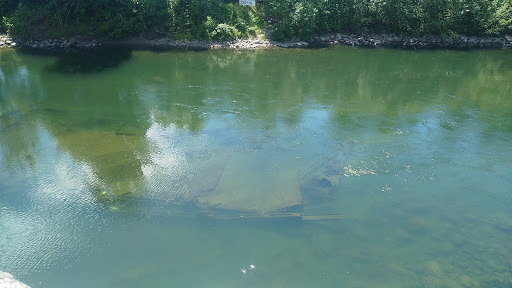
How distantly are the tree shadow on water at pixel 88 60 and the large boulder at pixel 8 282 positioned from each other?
12.0 metres

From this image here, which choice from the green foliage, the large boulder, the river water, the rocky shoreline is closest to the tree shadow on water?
the river water

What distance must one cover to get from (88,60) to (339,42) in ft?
43.4

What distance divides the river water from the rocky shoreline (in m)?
4.50

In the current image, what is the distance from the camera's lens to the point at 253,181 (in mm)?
9617

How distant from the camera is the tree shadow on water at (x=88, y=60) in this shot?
17266 mm

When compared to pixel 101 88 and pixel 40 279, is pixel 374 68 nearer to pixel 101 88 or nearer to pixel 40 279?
pixel 101 88

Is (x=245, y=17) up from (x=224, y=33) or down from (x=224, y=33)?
up

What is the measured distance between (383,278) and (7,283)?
21.2ft

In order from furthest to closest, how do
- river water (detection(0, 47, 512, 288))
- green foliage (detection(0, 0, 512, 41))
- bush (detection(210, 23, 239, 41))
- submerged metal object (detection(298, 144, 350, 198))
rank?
bush (detection(210, 23, 239, 41)) < green foliage (detection(0, 0, 512, 41)) < submerged metal object (detection(298, 144, 350, 198)) < river water (detection(0, 47, 512, 288))

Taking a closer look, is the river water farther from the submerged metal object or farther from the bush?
the bush

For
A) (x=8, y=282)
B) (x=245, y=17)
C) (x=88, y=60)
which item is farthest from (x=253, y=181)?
(x=245, y=17)

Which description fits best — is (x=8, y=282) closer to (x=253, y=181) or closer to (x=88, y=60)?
(x=253, y=181)

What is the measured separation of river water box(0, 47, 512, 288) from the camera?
24.0 ft

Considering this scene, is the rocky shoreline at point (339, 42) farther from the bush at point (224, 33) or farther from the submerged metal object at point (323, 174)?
the submerged metal object at point (323, 174)
